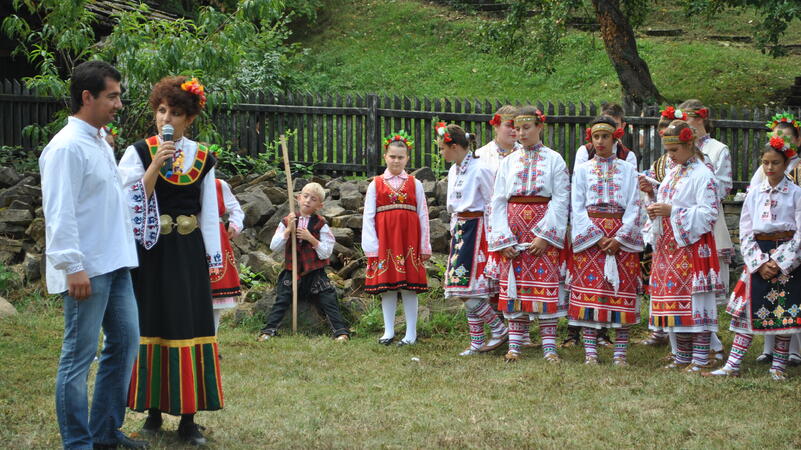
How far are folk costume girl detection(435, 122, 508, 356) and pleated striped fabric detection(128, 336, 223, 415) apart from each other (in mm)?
3131

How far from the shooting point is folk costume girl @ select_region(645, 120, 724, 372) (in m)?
6.70

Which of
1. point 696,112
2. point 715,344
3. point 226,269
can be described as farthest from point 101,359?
point 696,112

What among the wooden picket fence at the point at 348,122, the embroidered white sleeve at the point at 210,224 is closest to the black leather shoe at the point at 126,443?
the embroidered white sleeve at the point at 210,224

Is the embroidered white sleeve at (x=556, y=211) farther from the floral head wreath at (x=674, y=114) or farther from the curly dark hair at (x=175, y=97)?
the curly dark hair at (x=175, y=97)

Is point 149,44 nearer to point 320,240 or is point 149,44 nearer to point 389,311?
point 320,240

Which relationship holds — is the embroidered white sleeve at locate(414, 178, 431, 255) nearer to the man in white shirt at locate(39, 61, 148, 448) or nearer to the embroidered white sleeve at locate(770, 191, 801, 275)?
the embroidered white sleeve at locate(770, 191, 801, 275)

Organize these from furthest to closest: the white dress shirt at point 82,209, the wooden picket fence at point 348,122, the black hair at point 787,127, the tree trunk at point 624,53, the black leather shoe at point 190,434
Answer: the tree trunk at point 624,53
the wooden picket fence at point 348,122
the black hair at point 787,127
the black leather shoe at point 190,434
the white dress shirt at point 82,209

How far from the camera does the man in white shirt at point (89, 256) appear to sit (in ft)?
13.6

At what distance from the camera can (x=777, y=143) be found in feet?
21.6

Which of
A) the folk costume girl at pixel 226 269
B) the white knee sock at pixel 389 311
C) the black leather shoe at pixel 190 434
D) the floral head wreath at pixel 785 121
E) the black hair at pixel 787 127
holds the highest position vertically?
the floral head wreath at pixel 785 121

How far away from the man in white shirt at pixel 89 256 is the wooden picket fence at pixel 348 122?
7.52 meters

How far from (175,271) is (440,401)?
2.04 metres

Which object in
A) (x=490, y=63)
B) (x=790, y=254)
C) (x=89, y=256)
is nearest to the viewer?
(x=89, y=256)

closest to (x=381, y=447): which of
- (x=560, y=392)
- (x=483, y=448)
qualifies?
(x=483, y=448)
